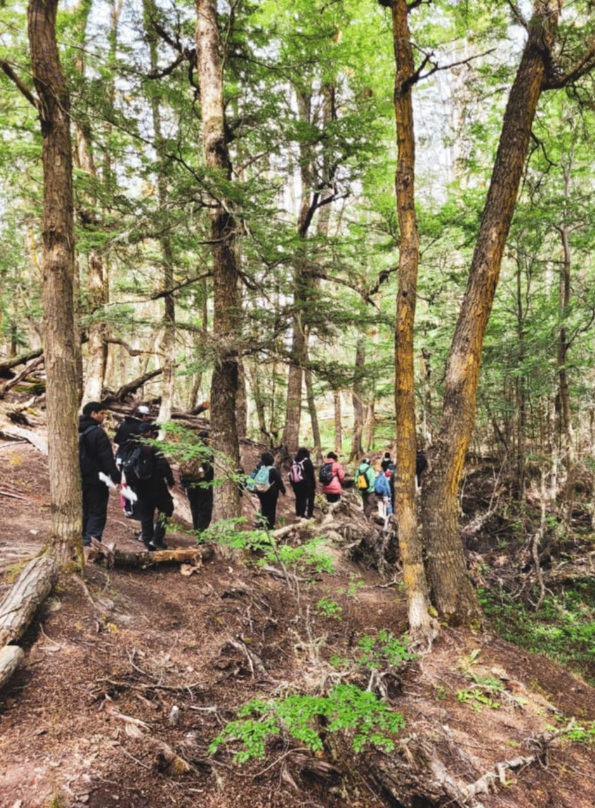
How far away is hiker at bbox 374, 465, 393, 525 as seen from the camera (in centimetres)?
1229

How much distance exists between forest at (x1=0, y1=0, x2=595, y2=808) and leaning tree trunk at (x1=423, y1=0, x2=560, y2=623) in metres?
0.04

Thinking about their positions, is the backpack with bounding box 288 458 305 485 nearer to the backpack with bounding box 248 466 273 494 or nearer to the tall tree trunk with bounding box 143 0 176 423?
the backpack with bounding box 248 466 273 494

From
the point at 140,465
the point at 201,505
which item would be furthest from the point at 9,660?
the point at 201,505

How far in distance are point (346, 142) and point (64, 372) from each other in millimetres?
7449

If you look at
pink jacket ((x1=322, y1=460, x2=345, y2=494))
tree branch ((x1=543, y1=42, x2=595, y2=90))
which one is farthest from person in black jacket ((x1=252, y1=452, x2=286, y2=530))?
tree branch ((x1=543, y1=42, x2=595, y2=90))

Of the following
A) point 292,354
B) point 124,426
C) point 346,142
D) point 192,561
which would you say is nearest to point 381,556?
point 192,561

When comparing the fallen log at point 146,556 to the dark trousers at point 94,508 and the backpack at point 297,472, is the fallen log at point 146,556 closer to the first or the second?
the dark trousers at point 94,508

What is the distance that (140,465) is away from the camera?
705 cm

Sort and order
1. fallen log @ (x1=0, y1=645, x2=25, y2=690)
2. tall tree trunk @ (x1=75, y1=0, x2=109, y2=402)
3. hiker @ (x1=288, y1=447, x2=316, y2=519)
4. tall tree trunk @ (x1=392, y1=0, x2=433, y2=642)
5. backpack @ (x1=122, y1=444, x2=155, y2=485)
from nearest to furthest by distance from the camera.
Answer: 1. fallen log @ (x1=0, y1=645, x2=25, y2=690)
2. tall tree trunk @ (x1=392, y1=0, x2=433, y2=642)
3. backpack @ (x1=122, y1=444, x2=155, y2=485)
4. hiker @ (x1=288, y1=447, x2=316, y2=519)
5. tall tree trunk @ (x1=75, y1=0, x2=109, y2=402)

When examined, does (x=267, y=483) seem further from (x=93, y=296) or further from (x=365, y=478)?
(x=93, y=296)

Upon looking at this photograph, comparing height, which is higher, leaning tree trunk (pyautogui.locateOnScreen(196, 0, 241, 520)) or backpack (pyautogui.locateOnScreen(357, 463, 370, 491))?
leaning tree trunk (pyautogui.locateOnScreen(196, 0, 241, 520))

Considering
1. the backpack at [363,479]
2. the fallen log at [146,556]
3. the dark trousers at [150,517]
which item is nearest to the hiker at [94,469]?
the fallen log at [146,556]

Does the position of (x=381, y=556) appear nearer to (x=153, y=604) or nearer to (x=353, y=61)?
(x=153, y=604)

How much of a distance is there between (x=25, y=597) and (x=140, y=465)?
11.0 feet
